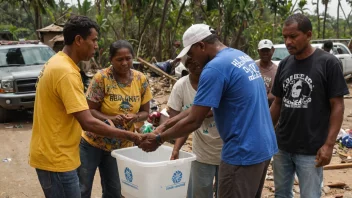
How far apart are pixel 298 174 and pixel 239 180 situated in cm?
83

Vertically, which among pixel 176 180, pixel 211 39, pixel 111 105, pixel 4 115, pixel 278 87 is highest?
pixel 211 39

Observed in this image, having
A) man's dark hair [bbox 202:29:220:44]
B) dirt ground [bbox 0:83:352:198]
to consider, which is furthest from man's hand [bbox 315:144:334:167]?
dirt ground [bbox 0:83:352:198]

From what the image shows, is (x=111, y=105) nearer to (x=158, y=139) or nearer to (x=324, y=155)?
(x=158, y=139)

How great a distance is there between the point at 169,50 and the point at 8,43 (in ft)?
44.0

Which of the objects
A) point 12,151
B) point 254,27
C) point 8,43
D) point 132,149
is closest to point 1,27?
point 254,27

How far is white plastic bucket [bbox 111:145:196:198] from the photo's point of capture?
2941mm

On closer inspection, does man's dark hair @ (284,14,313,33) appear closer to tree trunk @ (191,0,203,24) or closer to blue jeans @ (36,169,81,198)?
blue jeans @ (36,169,81,198)

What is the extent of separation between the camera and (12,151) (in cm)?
782

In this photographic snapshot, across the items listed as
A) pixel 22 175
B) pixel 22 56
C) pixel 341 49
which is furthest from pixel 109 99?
pixel 341 49

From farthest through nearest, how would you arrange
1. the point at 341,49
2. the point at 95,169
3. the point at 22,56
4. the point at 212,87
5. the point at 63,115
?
1. the point at 341,49
2. the point at 22,56
3. the point at 95,169
4. the point at 63,115
5. the point at 212,87

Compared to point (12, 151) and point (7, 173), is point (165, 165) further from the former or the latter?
point (12, 151)

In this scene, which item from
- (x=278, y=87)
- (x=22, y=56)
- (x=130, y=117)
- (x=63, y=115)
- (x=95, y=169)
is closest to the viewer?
(x=63, y=115)

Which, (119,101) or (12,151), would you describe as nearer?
(119,101)

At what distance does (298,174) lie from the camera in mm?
3434
